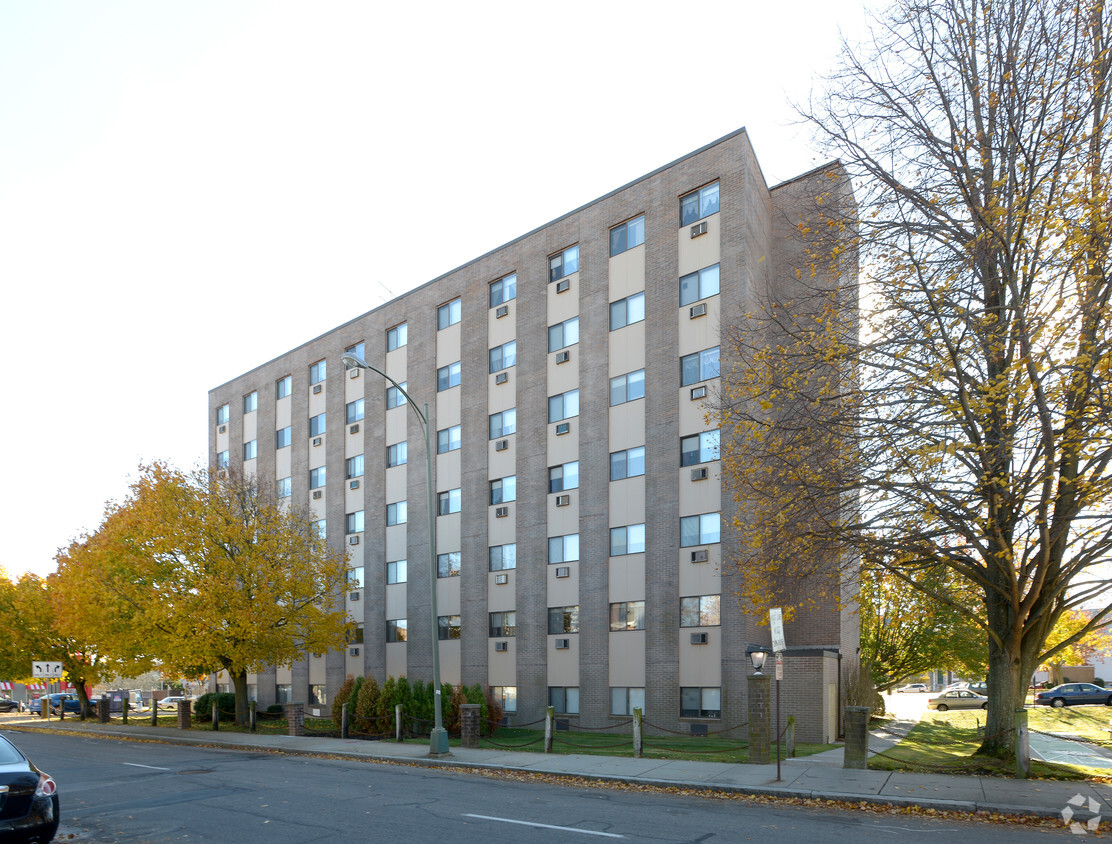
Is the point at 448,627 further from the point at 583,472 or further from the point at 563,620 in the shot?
the point at 583,472

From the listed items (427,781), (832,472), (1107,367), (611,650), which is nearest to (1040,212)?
(1107,367)

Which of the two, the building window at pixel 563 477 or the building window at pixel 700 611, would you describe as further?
the building window at pixel 563 477

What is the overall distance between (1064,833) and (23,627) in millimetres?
46566

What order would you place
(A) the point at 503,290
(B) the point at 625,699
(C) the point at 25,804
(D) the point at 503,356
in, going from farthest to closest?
(A) the point at 503,290
(D) the point at 503,356
(B) the point at 625,699
(C) the point at 25,804

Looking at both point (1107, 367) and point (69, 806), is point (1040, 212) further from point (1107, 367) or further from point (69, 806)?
point (69, 806)

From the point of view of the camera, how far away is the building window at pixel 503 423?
32000 millimetres

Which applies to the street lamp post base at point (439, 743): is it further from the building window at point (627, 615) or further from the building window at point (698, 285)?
the building window at point (698, 285)

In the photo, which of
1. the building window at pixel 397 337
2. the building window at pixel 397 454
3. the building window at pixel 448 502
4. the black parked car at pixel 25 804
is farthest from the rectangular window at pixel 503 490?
the black parked car at pixel 25 804

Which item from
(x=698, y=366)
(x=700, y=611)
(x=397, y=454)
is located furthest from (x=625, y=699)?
(x=397, y=454)

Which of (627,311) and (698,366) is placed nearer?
(698,366)

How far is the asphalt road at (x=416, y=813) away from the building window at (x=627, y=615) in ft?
32.8

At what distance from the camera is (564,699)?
28953mm

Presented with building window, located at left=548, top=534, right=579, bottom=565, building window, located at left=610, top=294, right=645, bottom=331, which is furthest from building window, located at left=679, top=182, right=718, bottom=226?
building window, located at left=548, top=534, right=579, bottom=565

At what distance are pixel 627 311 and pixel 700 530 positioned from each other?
822cm
